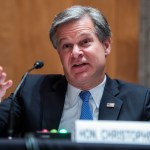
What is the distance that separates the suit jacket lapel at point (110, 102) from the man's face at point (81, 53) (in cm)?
9

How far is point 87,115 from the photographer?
8.70 ft

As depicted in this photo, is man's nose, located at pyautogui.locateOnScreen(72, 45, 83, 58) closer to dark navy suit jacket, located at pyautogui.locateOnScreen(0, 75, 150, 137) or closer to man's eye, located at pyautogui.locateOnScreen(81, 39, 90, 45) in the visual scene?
man's eye, located at pyautogui.locateOnScreen(81, 39, 90, 45)

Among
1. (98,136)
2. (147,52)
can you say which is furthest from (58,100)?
(147,52)

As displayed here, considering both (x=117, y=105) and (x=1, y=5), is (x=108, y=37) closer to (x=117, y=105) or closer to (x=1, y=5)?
(x=117, y=105)

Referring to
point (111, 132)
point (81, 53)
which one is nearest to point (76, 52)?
point (81, 53)

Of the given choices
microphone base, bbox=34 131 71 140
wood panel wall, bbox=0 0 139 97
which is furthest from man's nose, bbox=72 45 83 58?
wood panel wall, bbox=0 0 139 97

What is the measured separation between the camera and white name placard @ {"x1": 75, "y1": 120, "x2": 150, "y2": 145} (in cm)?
173

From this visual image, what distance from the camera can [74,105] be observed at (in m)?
2.75

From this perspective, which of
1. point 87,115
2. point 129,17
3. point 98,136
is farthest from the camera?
point 129,17

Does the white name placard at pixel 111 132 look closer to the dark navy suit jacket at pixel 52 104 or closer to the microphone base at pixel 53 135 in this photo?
the microphone base at pixel 53 135

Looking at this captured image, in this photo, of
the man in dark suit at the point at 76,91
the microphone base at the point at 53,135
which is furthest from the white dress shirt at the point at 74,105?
the microphone base at the point at 53,135

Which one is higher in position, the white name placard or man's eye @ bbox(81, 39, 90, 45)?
man's eye @ bbox(81, 39, 90, 45)

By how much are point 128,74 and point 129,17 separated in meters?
0.53

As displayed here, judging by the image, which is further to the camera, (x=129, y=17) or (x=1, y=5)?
A: (x=129, y=17)
